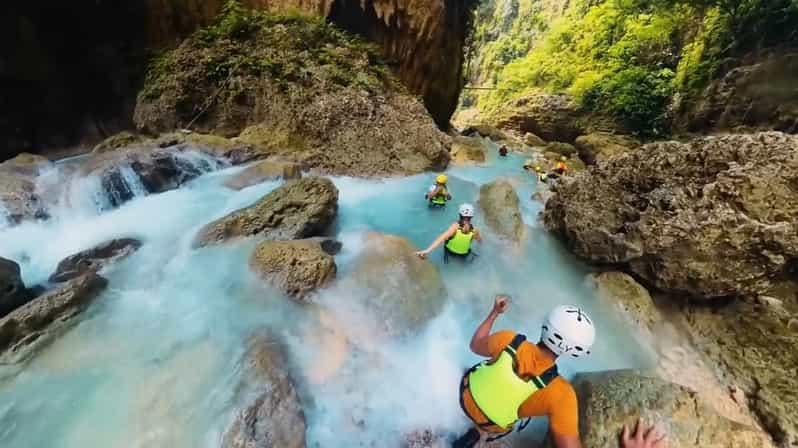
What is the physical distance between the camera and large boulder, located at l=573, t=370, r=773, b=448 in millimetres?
2627

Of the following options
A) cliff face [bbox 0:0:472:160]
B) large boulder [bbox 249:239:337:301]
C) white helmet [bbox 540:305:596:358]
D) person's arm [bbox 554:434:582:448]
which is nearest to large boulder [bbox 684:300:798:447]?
person's arm [bbox 554:434:582:448]

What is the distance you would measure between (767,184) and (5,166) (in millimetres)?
11367

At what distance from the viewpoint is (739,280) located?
4223 mm

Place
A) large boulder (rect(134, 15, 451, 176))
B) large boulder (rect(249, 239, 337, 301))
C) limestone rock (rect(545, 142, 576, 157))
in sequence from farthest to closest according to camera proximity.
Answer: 1. limestone rock (rect(545, 142, 576, 157))
2. large boulder (rect(134, 15, 451, 176))
3. large boulder (rect(249, 239, 337, 301))

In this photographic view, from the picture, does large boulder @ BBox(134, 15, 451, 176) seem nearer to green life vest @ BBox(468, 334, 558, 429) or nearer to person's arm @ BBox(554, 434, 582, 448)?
green life vest @ BBox(468, 334, 558, 429)

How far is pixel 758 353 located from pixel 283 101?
1032 cm

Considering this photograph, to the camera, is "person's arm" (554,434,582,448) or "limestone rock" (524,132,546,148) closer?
"person's arm" (554,434,582,448)

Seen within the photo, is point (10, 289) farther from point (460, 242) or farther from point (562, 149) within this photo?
point (562, 149)

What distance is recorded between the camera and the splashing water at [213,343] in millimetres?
2867

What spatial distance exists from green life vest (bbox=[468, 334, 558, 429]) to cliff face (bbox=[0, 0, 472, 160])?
1182 cm

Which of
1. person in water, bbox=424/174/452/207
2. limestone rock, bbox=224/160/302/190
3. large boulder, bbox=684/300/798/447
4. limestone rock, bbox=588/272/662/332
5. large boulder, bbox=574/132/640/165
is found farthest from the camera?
large boulder, bbox=574/132/640/165

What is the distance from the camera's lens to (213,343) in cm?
355

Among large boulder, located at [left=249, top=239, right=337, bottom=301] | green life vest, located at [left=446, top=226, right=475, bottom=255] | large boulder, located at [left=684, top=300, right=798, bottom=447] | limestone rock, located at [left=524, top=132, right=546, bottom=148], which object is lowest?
limestone rock, located at [left=524, top=132, right=546, bottom=148]

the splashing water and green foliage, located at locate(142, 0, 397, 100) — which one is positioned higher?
green foliage, located at locate(142, 0, 397, 100)
